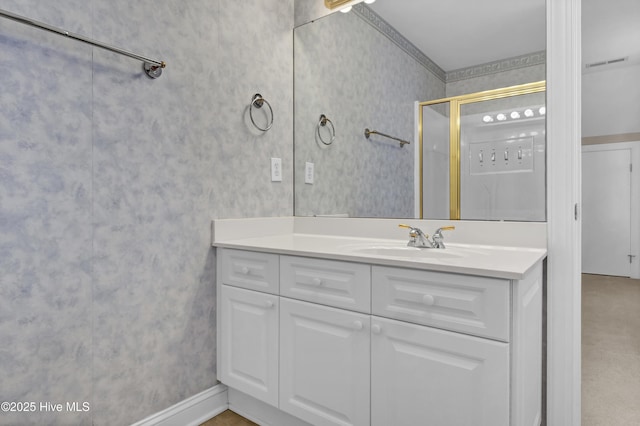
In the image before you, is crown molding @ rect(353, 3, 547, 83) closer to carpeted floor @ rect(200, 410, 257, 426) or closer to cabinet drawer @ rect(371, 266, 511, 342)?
cabinet drawer @ rect(371, 266, 511, 342)

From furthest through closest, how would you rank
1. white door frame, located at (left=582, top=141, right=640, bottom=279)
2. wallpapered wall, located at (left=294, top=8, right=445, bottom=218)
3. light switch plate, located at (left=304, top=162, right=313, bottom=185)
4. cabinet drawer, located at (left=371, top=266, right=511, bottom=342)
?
white door frame, located at (left=582, top=141, right=640, bottom=279), light switch plate, located at (left=304, top=162, right=313, bottom=185), wallpapered wall, located at (left=294, top=8, right=445, bottom=218), cabinet drawer, located at (left=371, top=266, right=511, bottom=342)

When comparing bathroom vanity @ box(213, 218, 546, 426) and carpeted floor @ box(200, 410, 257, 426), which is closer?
bathroom vanity @ box(213, 218, 546, 426)

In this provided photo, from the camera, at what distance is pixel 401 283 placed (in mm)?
1119

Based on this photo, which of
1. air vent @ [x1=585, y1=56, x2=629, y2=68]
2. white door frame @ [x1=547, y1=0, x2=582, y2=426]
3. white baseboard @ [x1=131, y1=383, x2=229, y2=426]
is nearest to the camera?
white door frame @ [x1=547, y1=0, x2=582, y2=426]

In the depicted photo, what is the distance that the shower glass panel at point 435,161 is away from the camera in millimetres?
1653

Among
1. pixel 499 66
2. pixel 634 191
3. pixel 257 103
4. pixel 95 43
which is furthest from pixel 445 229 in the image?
pixel 634 191

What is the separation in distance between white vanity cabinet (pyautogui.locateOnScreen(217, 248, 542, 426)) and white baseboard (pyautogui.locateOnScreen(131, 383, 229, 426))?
107 mm

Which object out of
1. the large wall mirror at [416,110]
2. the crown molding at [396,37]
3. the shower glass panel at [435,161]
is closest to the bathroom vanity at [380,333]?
the shower glass panel at [435,161]

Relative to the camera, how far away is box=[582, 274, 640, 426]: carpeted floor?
1.67m

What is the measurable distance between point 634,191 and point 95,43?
16.2 feet

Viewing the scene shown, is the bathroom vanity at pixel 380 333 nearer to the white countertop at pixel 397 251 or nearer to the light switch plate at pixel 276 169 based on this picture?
the white countertop at pixel 397 251

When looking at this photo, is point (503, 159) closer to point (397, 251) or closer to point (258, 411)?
point (397, 251)

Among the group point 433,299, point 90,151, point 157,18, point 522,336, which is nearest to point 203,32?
point 157,18

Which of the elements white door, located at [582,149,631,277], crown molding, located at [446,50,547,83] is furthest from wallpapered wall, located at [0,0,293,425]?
white door, located at [582,149,631,277]
